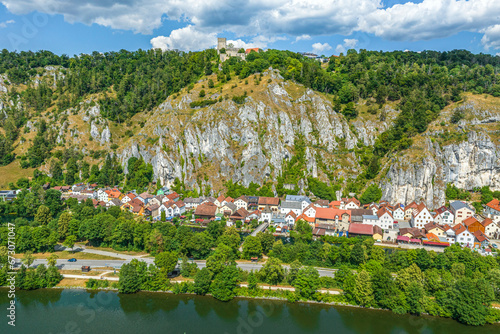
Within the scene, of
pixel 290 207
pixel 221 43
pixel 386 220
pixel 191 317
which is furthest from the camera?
pixel 221 43

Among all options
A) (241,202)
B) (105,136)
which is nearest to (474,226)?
(241,202)

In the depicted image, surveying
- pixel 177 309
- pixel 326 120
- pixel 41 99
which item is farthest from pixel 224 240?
pixel 41 99

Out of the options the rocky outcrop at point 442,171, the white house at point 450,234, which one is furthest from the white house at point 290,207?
the white house at point 450,234

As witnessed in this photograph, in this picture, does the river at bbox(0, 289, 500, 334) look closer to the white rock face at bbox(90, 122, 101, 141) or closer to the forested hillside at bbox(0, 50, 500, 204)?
the forested hillside at bbox(0, 50, 500, 204)

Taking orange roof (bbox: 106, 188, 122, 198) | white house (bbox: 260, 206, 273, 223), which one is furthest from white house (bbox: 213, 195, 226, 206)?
orange roof (bbox: 106, 188, 122, 198)

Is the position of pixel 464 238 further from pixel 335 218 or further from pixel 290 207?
pixel 290 207

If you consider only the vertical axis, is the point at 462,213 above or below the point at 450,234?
above

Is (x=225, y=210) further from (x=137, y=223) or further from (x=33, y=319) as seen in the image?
(x=33, y=319)

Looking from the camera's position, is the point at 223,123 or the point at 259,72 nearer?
the point at 223,123
